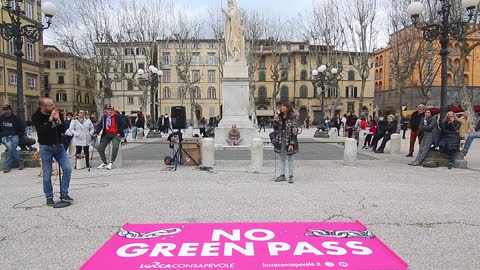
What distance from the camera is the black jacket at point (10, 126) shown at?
1004cm

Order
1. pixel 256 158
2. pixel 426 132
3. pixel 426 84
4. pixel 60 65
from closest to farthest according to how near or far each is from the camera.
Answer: pixel 256 158 < pixel 426 132 < pixel 426 84 < pixel 60 65

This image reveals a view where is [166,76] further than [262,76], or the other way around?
[262,76]

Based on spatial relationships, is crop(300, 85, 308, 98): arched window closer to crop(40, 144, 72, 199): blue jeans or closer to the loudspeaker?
the loudspeaker

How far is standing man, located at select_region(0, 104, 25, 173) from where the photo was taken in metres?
10.0

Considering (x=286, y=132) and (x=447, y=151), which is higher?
(x=286, y=132)

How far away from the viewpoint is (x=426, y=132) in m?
11.0

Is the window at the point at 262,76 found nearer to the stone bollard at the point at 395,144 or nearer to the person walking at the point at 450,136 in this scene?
the stone bollard at the point at 395,144

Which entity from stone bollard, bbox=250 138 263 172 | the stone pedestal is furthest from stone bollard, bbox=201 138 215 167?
the stone pedestal

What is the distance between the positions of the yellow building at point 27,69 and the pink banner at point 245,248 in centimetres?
4517

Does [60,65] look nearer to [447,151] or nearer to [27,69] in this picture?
[27,69]

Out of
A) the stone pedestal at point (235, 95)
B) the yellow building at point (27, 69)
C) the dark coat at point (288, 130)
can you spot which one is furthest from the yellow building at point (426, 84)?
the yellow building at point (27, 69)

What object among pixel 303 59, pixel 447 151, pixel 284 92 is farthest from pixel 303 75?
pixel 447 151

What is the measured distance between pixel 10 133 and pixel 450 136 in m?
12.3

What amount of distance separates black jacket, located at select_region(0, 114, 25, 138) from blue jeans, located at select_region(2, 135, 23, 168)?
139mm
